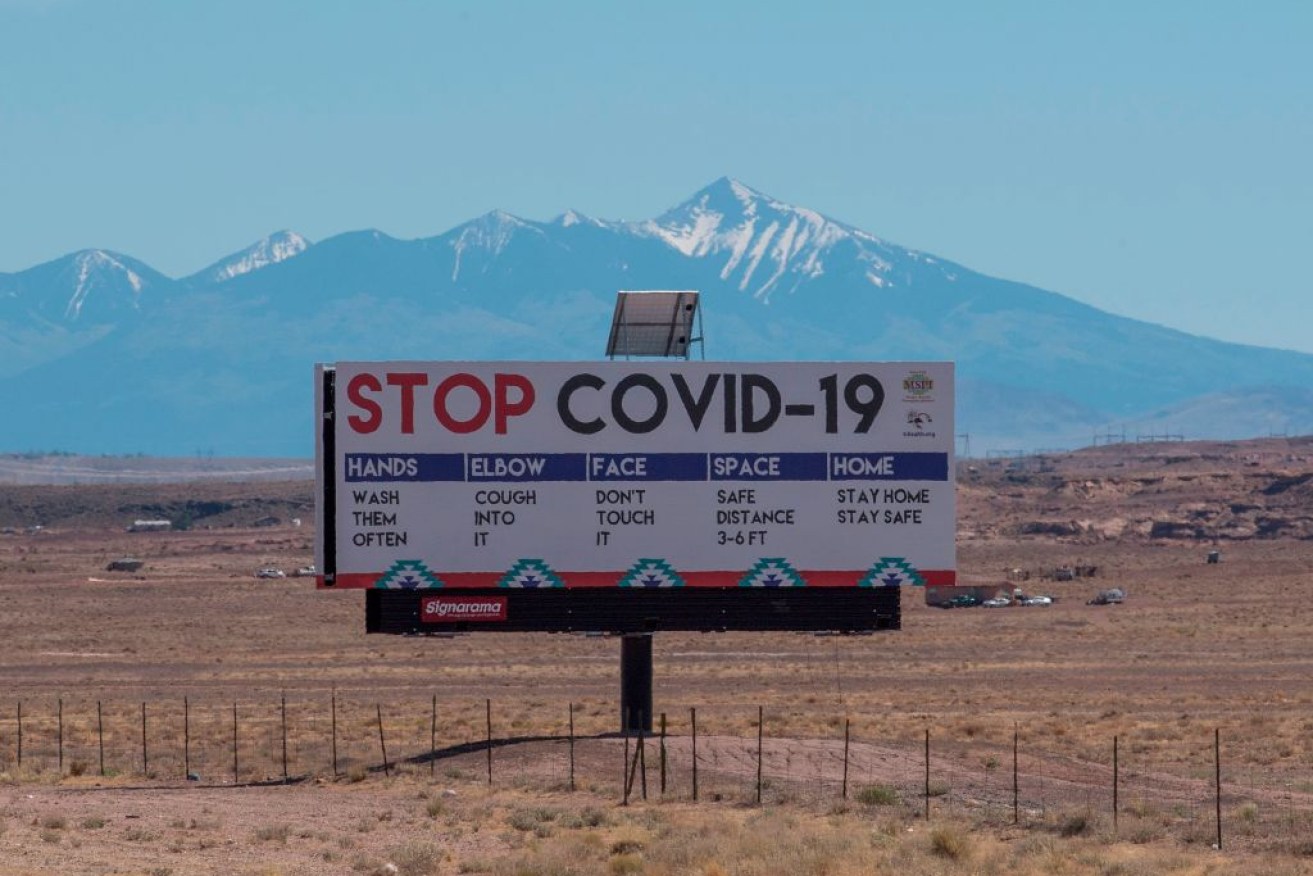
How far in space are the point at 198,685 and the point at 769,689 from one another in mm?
15072

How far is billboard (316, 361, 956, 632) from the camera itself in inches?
1447

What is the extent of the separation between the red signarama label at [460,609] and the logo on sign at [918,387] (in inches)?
297

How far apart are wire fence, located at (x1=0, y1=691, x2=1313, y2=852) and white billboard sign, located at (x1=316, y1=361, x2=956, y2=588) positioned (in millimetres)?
2921

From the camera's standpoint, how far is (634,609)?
122 ft

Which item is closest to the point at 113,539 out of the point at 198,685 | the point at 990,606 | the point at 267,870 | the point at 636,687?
the point at 990,606

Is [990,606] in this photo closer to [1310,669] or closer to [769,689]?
[1310,669]

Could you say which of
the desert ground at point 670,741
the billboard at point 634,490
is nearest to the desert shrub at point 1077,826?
the desert ground at point 670,741

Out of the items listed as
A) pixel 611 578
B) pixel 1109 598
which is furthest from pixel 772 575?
pixel 1109 598

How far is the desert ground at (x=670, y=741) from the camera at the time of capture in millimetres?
27578

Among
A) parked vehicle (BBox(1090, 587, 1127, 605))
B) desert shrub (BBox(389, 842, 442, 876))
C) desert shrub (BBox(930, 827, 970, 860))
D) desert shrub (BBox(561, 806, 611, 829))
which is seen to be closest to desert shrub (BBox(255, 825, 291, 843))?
desert shrub (BBox(389, 842, 442, 876))

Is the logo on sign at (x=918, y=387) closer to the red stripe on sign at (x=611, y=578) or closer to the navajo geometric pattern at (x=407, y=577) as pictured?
the red stripe on sign at (x=611, y=578)

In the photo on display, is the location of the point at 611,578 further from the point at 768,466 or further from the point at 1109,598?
the point at 1109,598

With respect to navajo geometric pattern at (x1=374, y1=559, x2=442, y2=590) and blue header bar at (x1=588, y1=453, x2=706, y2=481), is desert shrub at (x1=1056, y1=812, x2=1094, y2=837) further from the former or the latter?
navajo geometric pattern at (x1=374, y1=559, x2=442, y2=590)

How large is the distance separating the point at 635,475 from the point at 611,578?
1.75m
